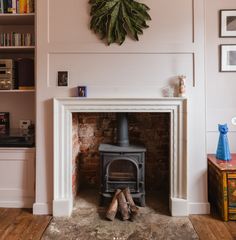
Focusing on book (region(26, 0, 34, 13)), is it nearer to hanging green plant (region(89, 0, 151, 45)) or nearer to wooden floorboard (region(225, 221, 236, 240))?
hanging green plant (region(89, 0, 151, 45))

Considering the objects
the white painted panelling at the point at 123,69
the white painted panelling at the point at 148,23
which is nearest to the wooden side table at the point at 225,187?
the white painted panelling at the point at 123,69

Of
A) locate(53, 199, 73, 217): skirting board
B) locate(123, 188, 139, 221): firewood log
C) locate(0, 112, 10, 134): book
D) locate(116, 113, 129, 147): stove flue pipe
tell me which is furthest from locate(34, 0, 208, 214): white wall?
locate(0, 112, 10, 134): book

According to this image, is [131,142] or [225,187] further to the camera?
[131,142]

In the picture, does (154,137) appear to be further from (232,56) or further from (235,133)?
(232,56)

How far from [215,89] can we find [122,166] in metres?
1.49

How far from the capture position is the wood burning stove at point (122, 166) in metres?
2.75

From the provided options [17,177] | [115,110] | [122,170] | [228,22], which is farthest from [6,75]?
[228,22]

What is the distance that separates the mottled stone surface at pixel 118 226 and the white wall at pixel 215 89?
3.54ft

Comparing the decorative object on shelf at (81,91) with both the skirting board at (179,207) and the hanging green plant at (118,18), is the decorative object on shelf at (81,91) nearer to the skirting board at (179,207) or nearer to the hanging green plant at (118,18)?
the hanging green plant at (118,18)

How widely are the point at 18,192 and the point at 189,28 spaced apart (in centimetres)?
257

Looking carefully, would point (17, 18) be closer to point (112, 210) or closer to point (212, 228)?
point (112, 210)

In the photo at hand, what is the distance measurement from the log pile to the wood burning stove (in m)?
0.12

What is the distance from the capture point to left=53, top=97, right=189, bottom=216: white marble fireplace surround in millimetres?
2592

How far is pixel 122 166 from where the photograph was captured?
2.89 metres
